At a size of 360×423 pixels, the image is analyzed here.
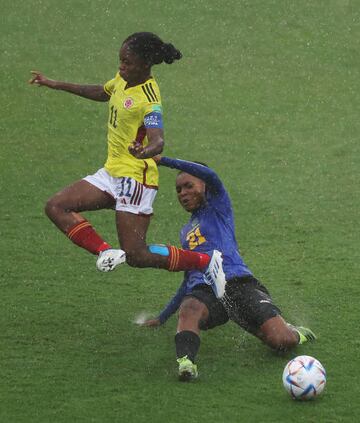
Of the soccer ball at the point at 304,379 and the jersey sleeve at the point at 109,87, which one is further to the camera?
the jersey sleeve at the point at 109,87

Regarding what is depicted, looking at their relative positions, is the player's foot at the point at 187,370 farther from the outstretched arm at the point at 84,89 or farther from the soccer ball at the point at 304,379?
the outstretched arm at the point at 84,89

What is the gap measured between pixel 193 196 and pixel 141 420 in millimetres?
2150

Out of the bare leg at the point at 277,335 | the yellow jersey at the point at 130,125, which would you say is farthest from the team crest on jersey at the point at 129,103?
the bare leg at the point at 277,335

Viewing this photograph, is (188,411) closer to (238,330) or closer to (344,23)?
(238,330)

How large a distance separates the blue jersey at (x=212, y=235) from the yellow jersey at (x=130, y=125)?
1.47 feet

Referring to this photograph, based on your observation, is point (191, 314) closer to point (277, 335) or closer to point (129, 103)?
point (277, 335)

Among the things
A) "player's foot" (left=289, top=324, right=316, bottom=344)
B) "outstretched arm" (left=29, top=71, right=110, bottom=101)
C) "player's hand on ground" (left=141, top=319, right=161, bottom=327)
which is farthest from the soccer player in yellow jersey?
"player's foot" (left=289, top=324, right=316, bottom=344)

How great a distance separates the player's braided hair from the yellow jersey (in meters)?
0.19

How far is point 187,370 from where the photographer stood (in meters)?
7.86

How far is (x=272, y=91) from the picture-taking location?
15.1 metres

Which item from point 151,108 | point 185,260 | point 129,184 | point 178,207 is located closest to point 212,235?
point 185,260

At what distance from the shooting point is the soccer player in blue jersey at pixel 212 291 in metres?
8.33

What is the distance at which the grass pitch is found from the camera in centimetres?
778

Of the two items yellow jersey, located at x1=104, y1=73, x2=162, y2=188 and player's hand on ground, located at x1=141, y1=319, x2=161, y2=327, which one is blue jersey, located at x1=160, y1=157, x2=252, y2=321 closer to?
player's hand on ground, located at x1=141, y1=319, x2=161, y2=327
